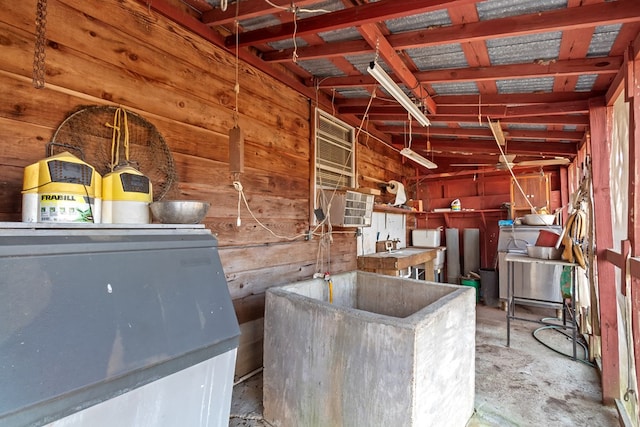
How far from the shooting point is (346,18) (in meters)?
1.75

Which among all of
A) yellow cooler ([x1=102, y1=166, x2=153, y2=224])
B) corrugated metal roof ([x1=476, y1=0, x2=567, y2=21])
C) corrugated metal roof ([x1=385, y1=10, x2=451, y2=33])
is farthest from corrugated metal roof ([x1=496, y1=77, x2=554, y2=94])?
yellow cooler ([x1=102, y1=166, x2=153, y2=224])

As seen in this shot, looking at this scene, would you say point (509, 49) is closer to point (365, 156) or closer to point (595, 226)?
point (595, 226)

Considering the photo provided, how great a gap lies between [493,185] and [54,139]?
6126 mm

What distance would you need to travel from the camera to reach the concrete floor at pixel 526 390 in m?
2.04

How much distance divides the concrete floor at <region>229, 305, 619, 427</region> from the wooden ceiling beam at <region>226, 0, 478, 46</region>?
2.44m

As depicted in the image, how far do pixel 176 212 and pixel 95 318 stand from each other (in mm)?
598

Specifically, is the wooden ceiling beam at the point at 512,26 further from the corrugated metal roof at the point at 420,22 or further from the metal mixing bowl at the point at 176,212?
the metal mixing bowl at the point at 176,212

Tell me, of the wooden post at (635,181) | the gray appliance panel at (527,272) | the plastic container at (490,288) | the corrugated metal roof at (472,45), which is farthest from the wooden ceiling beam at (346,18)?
the plastic container at (490,288)

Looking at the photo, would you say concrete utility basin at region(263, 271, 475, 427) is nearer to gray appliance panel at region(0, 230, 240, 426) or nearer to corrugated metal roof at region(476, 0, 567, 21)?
gray appliance panel at region(0, 230, 240, 426)

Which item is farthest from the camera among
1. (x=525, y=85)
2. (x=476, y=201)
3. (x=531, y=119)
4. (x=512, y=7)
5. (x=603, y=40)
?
(x=476, y=201)

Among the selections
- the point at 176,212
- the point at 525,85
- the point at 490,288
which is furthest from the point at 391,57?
the point at 490,288

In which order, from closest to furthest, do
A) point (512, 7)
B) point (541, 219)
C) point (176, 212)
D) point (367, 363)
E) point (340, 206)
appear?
point (176, 212) < point (367, 363) < point (512, 7) < point (340, 206) < point (541, 219)

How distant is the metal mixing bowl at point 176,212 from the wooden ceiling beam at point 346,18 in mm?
1289

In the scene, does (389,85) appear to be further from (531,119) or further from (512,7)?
(531,119)
